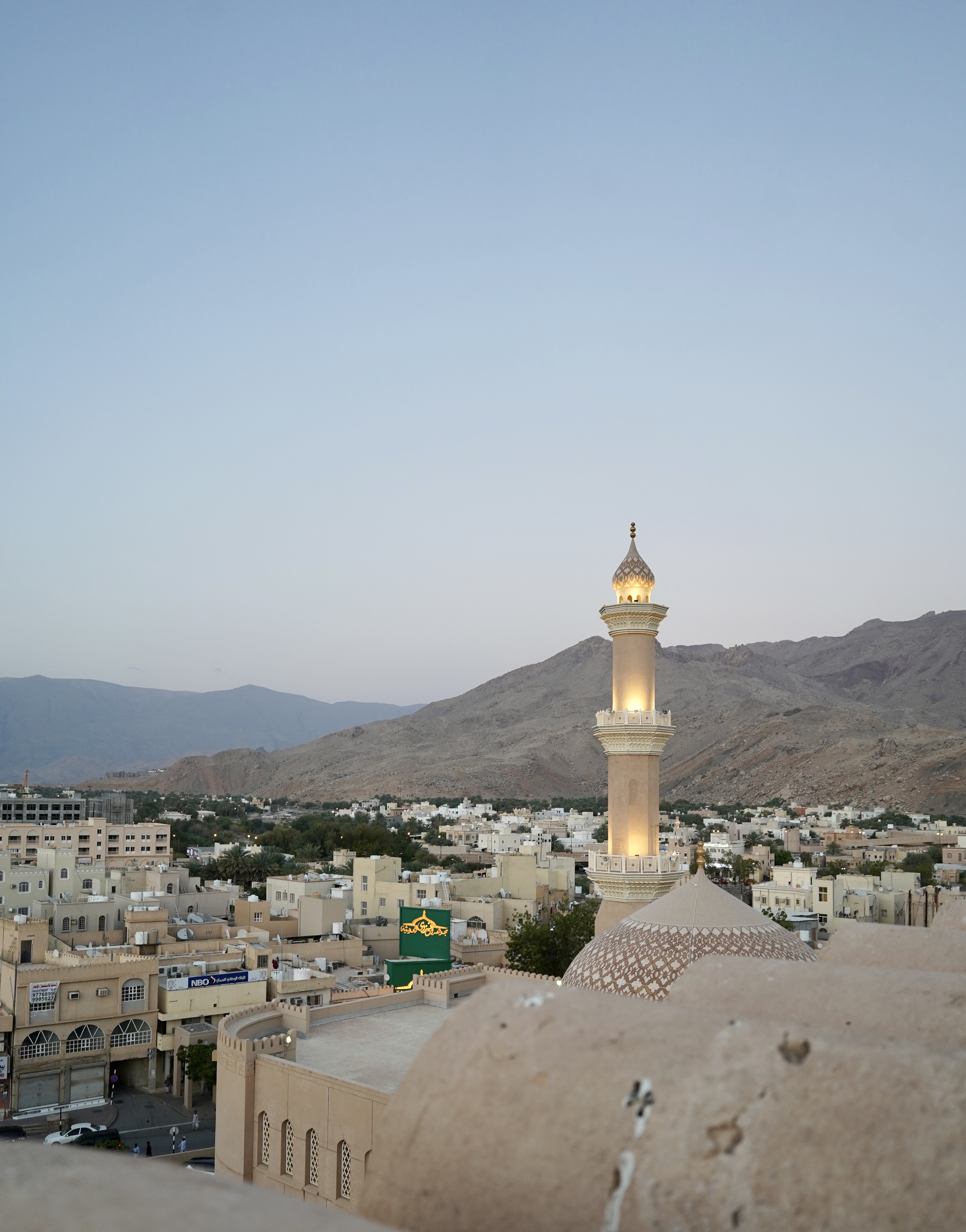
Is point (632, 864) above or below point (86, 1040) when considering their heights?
above

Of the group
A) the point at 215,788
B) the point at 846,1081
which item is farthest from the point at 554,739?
the point at 846,1081


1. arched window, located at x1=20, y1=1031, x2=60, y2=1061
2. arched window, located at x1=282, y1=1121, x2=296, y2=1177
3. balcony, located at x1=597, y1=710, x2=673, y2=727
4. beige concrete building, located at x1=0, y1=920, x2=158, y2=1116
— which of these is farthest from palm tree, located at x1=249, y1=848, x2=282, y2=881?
arched window, located at x1=282, y1=1121, x2=296, y2=1177

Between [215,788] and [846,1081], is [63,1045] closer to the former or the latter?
[846,1081]

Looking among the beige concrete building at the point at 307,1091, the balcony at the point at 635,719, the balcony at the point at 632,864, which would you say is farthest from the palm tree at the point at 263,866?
the beige concrete building at the point at 307,1091

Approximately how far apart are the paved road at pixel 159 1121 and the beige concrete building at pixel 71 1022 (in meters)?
0.56

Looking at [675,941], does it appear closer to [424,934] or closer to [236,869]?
[424,934]

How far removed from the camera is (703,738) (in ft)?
385

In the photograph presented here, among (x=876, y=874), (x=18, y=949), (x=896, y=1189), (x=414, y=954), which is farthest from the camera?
(x=876, y=874)

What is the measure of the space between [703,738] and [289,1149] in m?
108

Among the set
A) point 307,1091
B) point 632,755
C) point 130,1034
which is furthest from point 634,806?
point 130,1034

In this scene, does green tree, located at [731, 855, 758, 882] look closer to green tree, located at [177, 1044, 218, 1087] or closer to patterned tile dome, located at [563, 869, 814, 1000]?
green tree, located at [177, 1044, 218, 1087]

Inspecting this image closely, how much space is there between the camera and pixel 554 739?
12988 centimetres

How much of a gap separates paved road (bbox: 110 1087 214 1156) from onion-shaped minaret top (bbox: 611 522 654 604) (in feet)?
35.5

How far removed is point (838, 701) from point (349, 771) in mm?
75551
